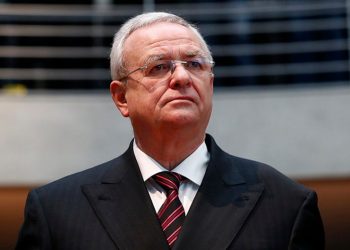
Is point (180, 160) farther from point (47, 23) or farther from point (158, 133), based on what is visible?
point (47, 23)

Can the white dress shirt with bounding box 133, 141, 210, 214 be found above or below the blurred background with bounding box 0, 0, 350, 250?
Result: above

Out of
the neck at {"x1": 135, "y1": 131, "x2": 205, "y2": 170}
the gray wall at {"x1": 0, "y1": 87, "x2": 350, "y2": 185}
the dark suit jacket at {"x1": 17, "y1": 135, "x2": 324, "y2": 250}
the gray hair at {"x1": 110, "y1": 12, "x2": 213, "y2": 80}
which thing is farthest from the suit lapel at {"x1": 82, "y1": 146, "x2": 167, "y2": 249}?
the gray wall at {"x1": 0, "y1": 87, "x2": 350, "y2": 185}

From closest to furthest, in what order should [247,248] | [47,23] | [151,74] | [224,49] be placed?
1. [247,248]
2. [151,74]
3. [224,49]
4. [47,23]

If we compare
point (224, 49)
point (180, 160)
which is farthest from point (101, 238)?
point (224, 49)

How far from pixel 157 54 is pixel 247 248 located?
0.72m

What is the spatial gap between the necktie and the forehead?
1.37 ft

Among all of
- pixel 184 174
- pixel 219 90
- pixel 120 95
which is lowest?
pixel 219 90

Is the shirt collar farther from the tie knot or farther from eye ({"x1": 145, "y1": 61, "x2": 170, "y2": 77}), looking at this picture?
eye ({"x1": 145, "y1": 61, "x2": 170, "y2": 77})

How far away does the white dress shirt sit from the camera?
3.15 m

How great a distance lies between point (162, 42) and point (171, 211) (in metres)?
0.58

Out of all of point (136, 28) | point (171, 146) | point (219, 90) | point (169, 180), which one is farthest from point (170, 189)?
point (219, 90)

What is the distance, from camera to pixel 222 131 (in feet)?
25.3

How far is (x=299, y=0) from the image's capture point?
8867 millimetres

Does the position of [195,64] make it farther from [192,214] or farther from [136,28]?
[192,214]
